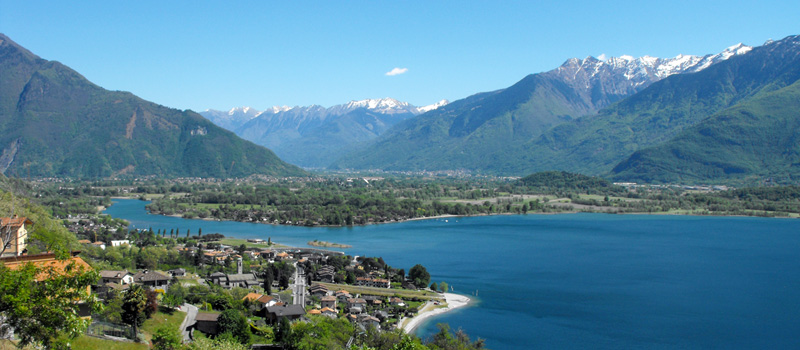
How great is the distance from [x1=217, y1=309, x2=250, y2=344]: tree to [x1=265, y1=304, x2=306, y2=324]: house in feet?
7.93

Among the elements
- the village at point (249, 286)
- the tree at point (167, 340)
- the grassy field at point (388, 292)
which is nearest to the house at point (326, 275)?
the village at point (249, 286)

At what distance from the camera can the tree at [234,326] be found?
54.0 feet

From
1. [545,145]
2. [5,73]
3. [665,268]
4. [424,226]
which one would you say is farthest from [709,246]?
[5,73]

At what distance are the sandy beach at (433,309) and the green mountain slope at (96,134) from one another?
4350 inches

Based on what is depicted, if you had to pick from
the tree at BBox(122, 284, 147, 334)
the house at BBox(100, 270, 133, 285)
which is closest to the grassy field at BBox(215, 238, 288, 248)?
the house at BBox(100, 270, 133, 285)

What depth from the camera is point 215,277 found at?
89.5ft

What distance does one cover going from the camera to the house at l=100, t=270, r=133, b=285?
20781 millimetres

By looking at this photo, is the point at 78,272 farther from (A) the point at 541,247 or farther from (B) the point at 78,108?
(B) the point at 78,108

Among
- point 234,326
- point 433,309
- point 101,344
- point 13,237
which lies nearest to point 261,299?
point 234,326

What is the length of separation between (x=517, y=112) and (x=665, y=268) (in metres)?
165

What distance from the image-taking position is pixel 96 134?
132 m

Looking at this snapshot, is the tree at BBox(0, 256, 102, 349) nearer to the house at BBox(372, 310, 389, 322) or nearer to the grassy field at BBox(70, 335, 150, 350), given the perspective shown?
the grassy field at BBox(70, 335, 150, 350)

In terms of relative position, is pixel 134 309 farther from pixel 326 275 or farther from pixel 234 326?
pixel 326 275

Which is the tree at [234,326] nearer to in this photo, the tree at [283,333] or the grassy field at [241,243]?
the tree at [283,333]
